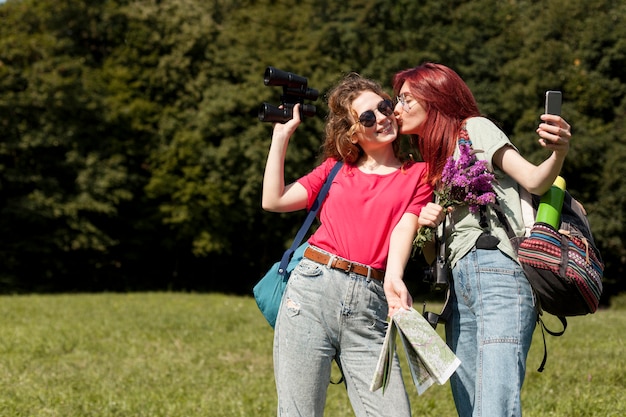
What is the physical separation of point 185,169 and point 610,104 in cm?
1677

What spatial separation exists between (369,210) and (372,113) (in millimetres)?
451

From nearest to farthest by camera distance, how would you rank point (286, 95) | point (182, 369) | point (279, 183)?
point (279, 183)
point (286, 95)
point (182, 369)

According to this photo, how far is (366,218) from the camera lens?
3.46 meters

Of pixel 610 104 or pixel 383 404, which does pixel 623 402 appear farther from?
pixel 610 104

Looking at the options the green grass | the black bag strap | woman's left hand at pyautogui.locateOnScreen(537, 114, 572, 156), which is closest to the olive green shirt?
woman's left hand at pyautogui.locateOnScreen(537, 114, 572, 156)

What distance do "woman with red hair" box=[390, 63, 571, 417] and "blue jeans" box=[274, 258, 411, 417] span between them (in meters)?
0.34

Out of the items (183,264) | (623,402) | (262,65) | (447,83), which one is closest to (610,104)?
(262,65)

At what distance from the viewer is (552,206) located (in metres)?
3.26

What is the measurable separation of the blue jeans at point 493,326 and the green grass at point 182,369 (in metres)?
2.96

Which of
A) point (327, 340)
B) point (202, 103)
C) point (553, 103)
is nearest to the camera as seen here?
point (553, 103)

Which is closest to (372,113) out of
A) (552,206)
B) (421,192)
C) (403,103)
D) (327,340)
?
(403,103)

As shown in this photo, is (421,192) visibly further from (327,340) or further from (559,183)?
(327,340)

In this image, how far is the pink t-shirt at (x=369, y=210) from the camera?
11.3 ft

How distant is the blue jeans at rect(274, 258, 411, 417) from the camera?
3393mm
